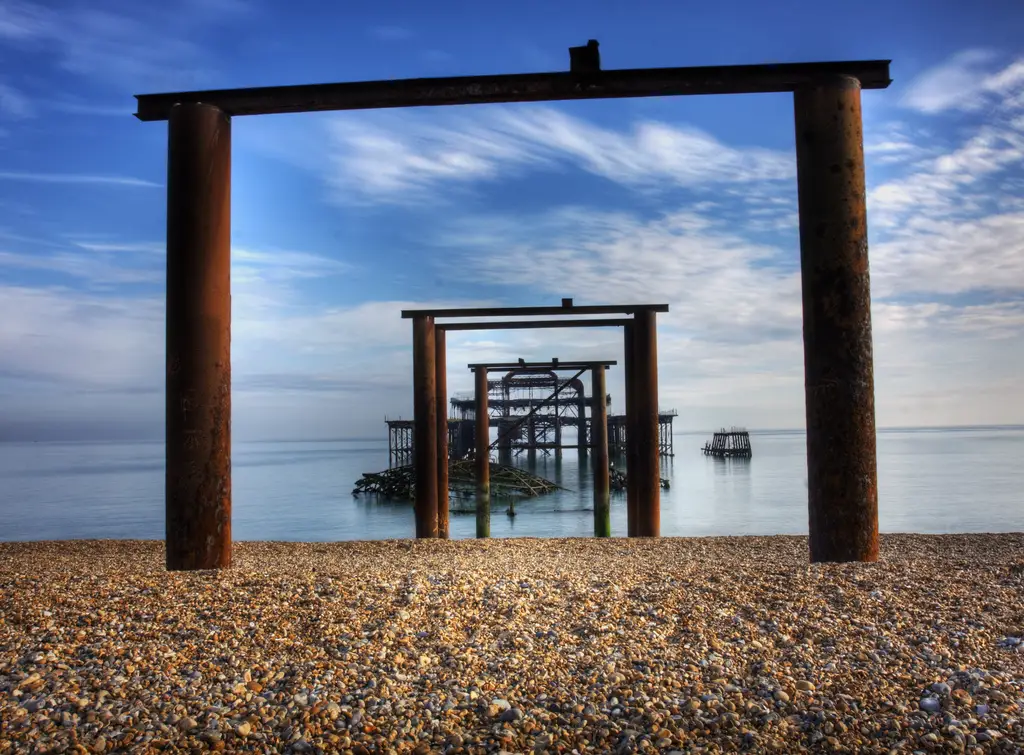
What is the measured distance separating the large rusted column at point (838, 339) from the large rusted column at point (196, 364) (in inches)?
189

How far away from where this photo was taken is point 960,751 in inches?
121

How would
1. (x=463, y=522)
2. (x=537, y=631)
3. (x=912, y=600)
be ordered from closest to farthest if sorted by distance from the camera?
1. (x=537, y=631)
2. (x=912, y=600)
3. (x=463, y=522)

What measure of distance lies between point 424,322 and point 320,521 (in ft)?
81.3

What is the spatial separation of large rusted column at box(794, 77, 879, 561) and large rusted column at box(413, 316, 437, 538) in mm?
7985

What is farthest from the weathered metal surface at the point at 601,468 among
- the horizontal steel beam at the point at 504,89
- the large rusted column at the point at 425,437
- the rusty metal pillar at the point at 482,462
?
the horizontal steel beam at the point at 504,89

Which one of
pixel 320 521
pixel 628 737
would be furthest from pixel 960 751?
pixel 320 521

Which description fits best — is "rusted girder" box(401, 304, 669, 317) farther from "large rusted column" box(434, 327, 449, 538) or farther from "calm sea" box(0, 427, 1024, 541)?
"calm sea" box(0, 427, 1024, 541)

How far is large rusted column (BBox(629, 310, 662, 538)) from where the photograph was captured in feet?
41.9

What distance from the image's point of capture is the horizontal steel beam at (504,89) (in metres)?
6.45

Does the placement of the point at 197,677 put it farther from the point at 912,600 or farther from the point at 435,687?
the point at 912,600

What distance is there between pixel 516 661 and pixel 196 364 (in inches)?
149

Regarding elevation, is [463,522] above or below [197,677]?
below

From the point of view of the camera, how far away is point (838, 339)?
5.96 m

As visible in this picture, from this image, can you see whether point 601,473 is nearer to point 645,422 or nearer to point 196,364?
point 645,422
